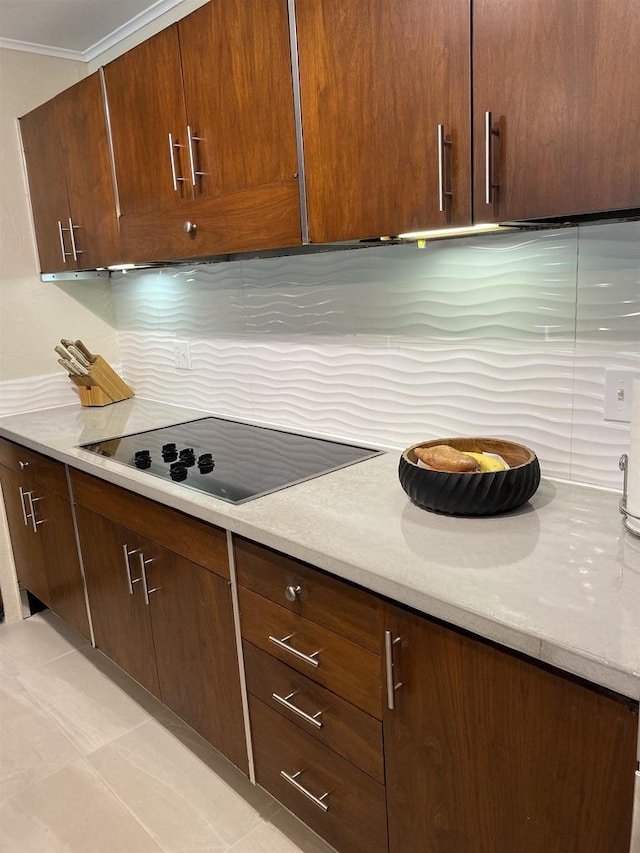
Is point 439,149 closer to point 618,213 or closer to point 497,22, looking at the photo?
point 497,22

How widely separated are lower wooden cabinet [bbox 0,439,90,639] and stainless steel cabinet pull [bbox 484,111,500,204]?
65.1 inches

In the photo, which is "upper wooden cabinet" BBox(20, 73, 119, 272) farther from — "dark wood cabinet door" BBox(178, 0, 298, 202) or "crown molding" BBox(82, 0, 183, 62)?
"dark wood cabinet door" BBox(178, 0, 298, 202)

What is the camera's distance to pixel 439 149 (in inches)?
47.4

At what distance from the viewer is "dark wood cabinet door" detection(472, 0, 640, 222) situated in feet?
3.18

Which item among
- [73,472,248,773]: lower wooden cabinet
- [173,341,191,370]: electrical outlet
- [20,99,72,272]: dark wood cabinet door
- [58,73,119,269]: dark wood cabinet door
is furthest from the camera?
[173,341,191,370]: electrical outlet

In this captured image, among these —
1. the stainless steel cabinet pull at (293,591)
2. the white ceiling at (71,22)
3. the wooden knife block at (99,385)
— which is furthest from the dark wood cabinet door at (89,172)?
the stainless steel cabinet pull at (293,591)

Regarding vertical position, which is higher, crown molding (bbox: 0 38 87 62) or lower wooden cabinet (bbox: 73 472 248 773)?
crown molding (bbox: 0 38 87 62)

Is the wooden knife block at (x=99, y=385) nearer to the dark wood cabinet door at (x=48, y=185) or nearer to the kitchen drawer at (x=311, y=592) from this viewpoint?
the dark wood cabinet door at (x=48, y=185)

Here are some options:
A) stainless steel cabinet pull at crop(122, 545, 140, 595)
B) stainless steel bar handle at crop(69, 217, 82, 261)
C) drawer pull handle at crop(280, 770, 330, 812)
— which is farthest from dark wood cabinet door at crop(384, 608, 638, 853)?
stainless steel bar handle at crop(69, 217, 82, 261)

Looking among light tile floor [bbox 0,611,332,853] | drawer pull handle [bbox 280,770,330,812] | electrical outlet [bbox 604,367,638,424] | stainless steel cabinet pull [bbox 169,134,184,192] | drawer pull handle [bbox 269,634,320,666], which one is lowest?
light tile floor [bbox 0,611,332,853]

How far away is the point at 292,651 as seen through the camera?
4.47ft

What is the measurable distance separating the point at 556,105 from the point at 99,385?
2.24m

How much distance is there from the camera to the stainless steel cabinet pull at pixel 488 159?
1.13m

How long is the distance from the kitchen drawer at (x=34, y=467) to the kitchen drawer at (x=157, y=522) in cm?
11
